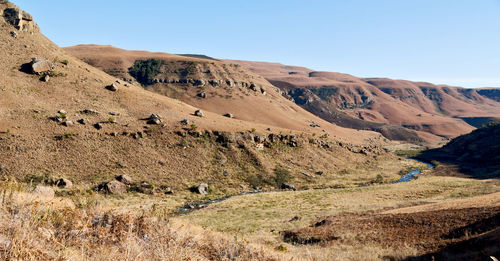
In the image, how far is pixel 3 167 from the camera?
3325 centimetres

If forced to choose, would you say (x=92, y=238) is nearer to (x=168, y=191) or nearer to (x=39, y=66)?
(x=168, y=191)

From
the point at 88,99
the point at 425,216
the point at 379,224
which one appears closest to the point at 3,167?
the point at 88,99

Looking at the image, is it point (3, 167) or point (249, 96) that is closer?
point (3, 167)

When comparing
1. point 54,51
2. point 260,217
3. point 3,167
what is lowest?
point 260,217

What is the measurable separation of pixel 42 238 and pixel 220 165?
4497 centimetres

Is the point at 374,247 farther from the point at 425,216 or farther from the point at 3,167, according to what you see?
the point at 3,167

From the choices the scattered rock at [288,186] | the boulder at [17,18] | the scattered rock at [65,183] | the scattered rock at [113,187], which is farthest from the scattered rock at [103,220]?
the boulder at [17,18]

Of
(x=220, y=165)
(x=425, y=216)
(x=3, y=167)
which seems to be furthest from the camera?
(x=220, y=165)

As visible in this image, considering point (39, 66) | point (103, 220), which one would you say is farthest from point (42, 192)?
point (39, 66)

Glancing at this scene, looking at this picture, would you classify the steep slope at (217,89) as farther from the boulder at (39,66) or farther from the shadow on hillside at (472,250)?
the shadow on hillside at (472,250)

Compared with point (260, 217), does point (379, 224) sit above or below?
above

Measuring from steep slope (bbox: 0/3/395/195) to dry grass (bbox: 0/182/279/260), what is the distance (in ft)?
106

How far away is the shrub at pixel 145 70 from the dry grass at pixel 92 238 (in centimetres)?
11292

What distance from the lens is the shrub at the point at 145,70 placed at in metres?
115
